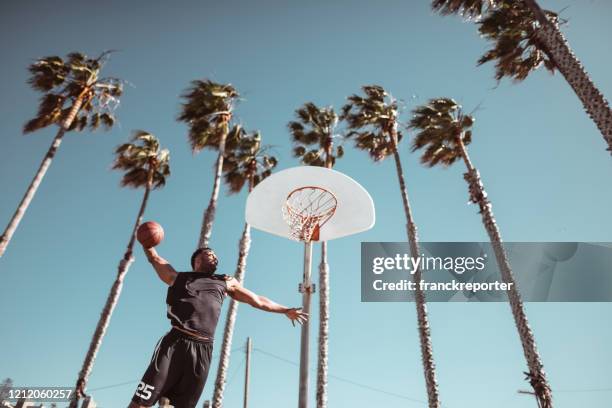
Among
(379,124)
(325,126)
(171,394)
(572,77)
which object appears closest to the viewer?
(171,394)

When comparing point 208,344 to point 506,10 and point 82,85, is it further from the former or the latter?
point 82,85

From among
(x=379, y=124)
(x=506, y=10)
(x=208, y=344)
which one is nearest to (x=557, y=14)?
(x=506, y=10)

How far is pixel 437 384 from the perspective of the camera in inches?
464

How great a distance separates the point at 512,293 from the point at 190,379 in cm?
1147

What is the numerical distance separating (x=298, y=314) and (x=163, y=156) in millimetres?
17217

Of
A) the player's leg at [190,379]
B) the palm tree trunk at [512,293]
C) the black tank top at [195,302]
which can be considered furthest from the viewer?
the palm tree trunk at [512,293]

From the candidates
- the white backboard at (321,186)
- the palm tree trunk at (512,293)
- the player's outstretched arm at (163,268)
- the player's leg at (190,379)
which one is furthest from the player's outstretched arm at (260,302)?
the palm tree trunk at (512,293)

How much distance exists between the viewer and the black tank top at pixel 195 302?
3.16 m

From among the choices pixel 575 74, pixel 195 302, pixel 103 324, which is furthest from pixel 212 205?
pixel 195 302

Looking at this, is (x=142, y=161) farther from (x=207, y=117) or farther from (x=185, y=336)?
(x=185, y=336)

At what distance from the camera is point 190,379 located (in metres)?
3.04

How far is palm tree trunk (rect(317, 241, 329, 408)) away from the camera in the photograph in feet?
44.6

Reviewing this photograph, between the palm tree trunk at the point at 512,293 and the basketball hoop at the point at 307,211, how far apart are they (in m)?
8.78

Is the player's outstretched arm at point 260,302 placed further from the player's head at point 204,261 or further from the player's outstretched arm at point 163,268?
the player's outstretched arm at point 163,268
